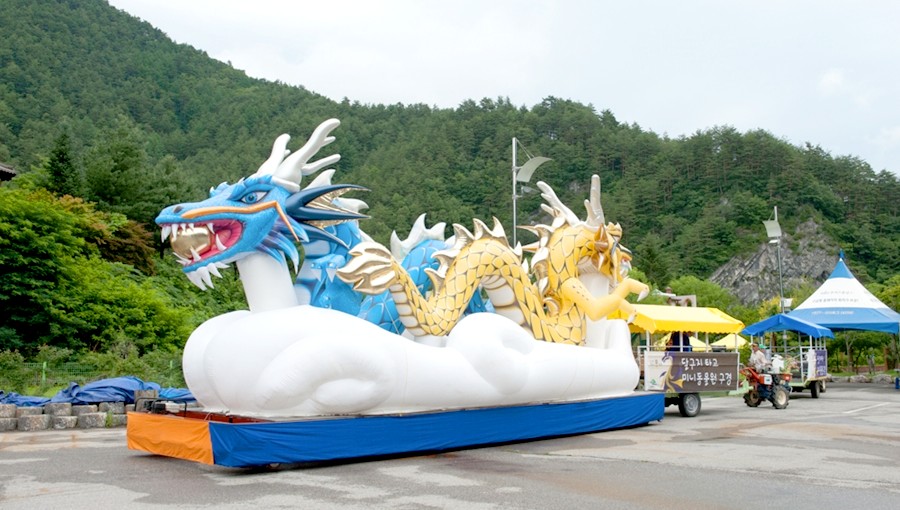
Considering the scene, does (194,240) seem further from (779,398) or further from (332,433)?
(779,398)

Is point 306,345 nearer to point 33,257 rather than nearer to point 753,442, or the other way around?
point 753,442

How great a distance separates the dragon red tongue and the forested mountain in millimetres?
40118

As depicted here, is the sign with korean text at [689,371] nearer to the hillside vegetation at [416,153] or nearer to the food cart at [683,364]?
the food cart at [683,364]

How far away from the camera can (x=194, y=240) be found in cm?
1028

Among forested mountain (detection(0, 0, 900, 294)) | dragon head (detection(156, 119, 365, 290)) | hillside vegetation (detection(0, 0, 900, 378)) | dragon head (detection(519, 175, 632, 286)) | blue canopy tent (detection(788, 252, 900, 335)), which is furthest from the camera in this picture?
forested mountain (detection(0, 0, 900, 294))

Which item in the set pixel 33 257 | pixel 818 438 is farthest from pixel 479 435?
pixel 33 257

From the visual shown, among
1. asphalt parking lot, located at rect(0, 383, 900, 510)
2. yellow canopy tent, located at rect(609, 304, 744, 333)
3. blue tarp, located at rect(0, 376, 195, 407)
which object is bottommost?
asphalt parking lot, located at rect(0, 383, 900, 510)

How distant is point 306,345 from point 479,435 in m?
3.19

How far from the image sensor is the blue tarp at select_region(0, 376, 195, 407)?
14.8 meters

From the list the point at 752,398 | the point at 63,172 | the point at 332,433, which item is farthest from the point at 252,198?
the point at 63,172

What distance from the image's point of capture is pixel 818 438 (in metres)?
12.5

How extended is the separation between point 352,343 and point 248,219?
2115 millimetres

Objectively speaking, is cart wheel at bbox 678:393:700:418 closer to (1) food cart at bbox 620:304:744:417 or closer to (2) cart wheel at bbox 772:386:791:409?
(1) food cart at bbox 620:304:744:417

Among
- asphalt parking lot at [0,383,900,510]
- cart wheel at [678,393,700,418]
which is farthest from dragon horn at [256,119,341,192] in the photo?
cart wheel at [678,393,700,418]
